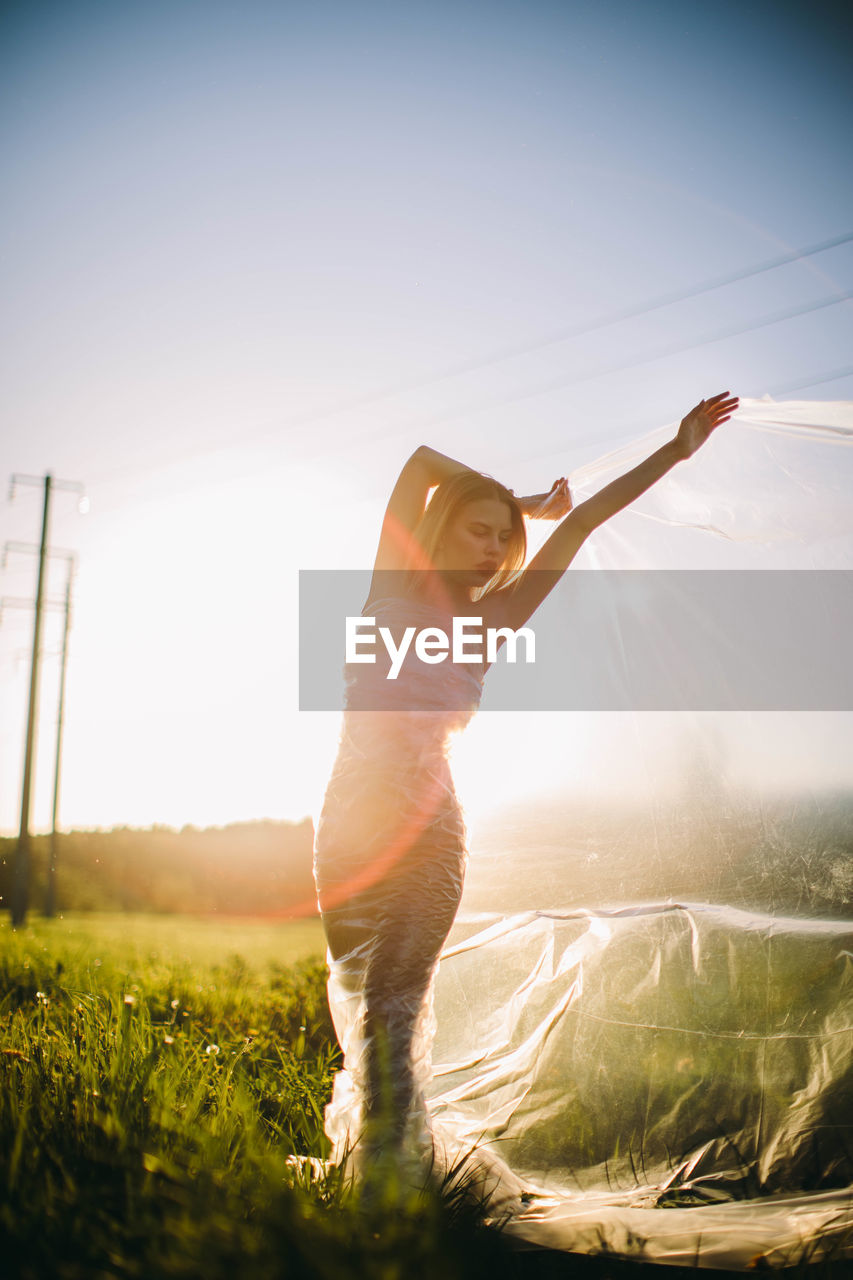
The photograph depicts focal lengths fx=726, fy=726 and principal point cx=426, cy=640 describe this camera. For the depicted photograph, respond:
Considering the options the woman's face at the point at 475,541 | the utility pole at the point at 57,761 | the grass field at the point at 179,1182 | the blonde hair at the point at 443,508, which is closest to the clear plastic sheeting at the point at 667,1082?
the grass field at the point at 179,1182

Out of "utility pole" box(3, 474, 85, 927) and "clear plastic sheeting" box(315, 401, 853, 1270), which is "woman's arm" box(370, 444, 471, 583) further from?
"utility pole" box(3, 474, 85, 927)

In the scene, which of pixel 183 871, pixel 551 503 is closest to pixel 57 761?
pixel 183 871

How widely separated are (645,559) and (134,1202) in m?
2.76

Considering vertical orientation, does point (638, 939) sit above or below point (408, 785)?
below

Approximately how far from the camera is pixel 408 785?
6.72ft

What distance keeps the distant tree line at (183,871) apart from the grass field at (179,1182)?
13242mm

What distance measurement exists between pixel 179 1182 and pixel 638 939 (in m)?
1.80

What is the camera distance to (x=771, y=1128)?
2166 mm

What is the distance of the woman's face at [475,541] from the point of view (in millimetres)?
2248

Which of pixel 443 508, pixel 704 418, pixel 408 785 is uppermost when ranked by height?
pixel 704 418

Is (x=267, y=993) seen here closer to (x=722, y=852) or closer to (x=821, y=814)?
(x=722, y=852)

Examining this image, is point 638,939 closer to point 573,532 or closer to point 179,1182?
point 573,532

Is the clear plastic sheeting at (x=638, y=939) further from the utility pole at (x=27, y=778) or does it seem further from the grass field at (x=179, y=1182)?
the utility pole at (x=27, y=778)

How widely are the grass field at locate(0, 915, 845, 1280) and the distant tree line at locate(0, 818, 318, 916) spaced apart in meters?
13.2
